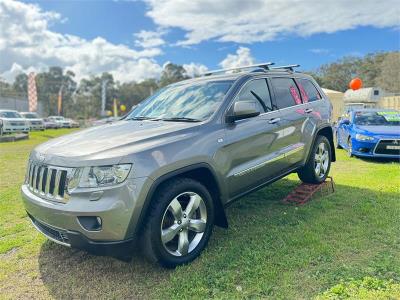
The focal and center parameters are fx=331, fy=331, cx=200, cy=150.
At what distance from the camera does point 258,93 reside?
4234mm

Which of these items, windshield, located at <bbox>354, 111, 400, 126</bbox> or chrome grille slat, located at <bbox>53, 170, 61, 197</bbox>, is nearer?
chrome grille slat, located at <bbox>53, 170, 61, 197</bbox>

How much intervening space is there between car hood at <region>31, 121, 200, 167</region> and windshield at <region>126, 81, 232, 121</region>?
0.29 meters

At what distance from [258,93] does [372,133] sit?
17.5ft

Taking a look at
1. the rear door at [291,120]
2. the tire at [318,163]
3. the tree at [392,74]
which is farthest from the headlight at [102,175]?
the tree at [392,74]

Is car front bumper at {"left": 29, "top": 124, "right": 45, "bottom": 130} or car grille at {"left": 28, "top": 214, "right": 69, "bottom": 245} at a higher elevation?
car grille at {"left": 28, "top": 214, "right": 69, "bottom": 245}

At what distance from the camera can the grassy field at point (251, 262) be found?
2.80 meters

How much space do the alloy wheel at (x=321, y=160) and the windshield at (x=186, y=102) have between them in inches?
93.2

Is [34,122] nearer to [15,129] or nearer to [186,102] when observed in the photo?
[15,129]

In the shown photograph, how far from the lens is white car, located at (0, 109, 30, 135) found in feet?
65.3

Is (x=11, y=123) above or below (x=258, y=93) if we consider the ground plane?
below

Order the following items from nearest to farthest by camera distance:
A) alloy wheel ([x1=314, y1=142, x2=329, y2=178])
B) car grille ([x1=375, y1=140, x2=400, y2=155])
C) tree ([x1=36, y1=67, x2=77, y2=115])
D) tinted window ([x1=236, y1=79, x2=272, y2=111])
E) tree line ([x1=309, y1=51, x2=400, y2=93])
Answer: tinted window ([x1=236, y1=79, x2=272, y2=111]) < alloy wheel ([x1=314, y1=142, x2=329, y2=178]) < car grille ([x1=375, y1=140, x2=400, y2=155]) < tree line ([x1=309, y1=51, x2=400, y2=93]) < tree ([x1=36, y1=67, x2=77, y2=115])

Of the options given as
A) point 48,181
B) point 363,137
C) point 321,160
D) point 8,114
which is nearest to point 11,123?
point 8,114

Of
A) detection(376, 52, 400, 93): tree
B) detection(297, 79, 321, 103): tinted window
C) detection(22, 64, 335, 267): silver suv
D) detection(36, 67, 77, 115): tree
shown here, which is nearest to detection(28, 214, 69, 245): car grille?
detection(22, 64, 335, 267): silver suv

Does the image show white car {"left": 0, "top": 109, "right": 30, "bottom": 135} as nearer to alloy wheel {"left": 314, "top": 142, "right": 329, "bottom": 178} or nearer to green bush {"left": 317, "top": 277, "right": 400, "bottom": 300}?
alloy wheel {"left": 314, "top": 142, "right": 329, "bottom": 178}
